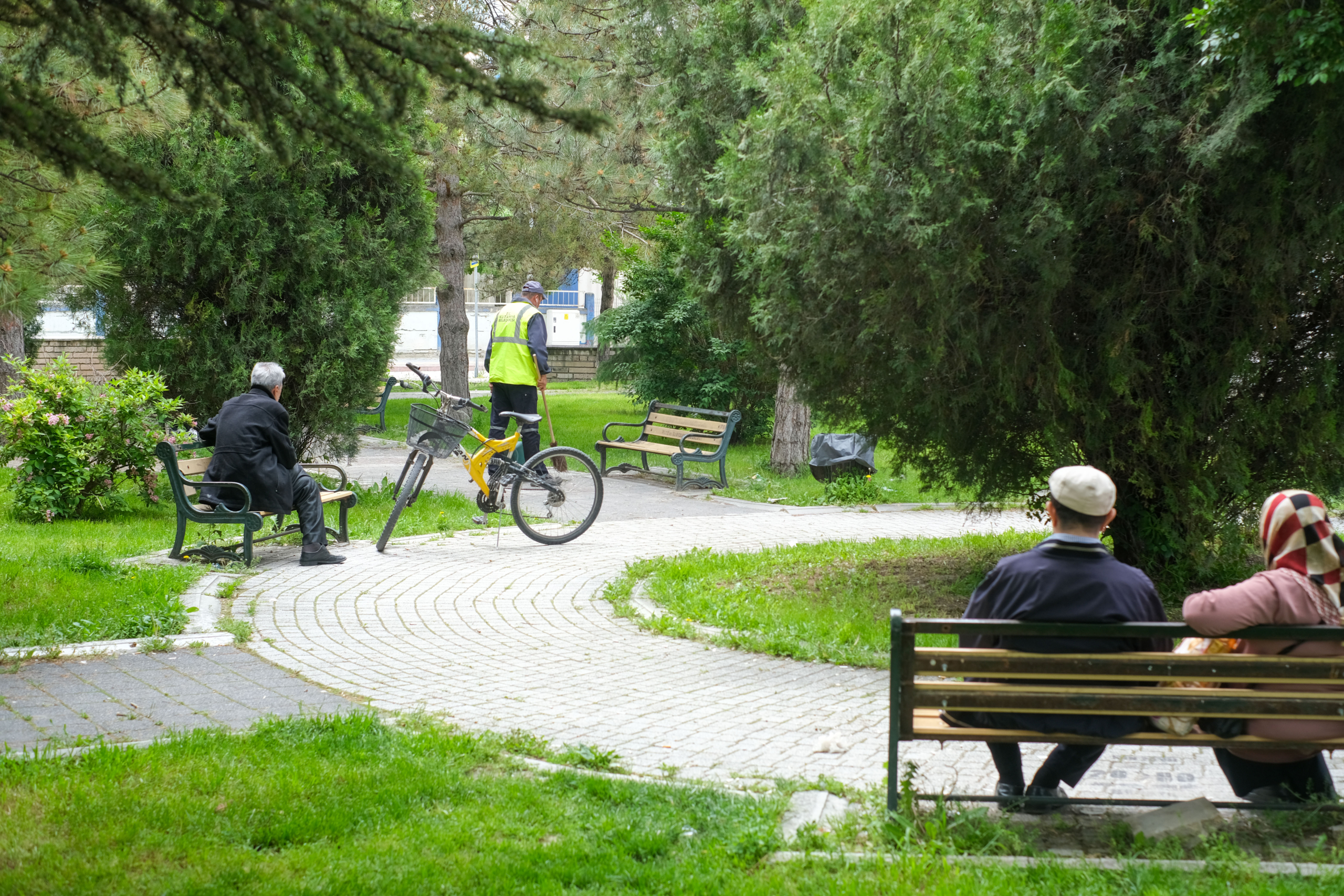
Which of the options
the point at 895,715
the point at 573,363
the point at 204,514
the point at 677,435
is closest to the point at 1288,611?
the point at 895,715

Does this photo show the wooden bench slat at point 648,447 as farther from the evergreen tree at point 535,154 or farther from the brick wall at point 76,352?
the brick wall at point 76,352

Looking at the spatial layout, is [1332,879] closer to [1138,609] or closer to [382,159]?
[1138,609]

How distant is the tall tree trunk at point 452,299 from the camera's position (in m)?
20.8

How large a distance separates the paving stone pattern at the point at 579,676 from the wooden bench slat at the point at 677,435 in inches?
197

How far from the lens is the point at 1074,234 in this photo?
698cm

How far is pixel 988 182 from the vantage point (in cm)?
708

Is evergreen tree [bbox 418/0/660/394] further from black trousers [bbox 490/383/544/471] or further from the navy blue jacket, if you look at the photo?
the navy blue jacket

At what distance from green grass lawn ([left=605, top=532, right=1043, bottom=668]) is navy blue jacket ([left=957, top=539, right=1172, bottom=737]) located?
2546 millimetres

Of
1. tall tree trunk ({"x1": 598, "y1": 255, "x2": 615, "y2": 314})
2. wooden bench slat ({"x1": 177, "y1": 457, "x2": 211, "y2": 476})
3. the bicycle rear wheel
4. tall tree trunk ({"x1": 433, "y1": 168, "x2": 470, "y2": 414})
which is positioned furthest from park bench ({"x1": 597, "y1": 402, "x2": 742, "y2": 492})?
tall tree trunk ({"x1": 598, "y1": 255, "x2": 615, "y2": 314})

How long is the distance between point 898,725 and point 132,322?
10926 millimetres

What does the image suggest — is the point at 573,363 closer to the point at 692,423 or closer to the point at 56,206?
the point at 692,423

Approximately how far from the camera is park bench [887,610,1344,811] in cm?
395

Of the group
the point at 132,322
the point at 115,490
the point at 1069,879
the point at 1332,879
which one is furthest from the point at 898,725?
the point at 132,322

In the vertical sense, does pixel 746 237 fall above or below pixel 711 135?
below
